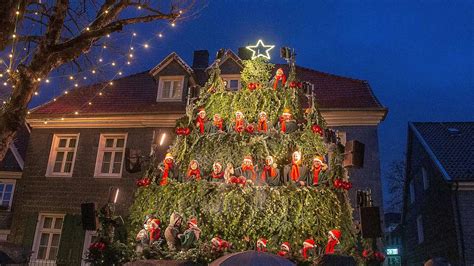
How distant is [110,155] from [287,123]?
8.54 m

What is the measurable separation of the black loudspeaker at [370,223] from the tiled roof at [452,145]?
8.25 m

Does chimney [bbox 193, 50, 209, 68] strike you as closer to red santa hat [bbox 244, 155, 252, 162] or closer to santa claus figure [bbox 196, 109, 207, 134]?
santa claus figure [bbox 196, 109, 207, 134]

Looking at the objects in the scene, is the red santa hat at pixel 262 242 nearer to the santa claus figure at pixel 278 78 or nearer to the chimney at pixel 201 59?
the santa claus figure at pixel 278 78

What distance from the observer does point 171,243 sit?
403 inches

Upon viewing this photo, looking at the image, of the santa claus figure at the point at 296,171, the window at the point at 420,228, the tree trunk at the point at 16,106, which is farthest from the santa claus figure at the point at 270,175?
the window at the point at 420,228

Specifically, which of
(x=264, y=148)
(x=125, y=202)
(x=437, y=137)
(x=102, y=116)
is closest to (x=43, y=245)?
(x=125, y=202)

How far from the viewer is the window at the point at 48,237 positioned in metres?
16.5

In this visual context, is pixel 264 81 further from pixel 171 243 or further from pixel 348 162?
pixel 171 243

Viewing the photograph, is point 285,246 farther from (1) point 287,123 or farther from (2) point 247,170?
(1) point 287,123

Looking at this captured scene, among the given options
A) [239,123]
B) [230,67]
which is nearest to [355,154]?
[239,123]

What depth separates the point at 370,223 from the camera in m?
10.1

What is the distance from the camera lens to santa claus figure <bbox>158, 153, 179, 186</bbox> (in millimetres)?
11602

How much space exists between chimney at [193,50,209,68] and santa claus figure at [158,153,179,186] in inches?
363

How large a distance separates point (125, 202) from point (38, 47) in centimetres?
1006
